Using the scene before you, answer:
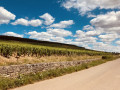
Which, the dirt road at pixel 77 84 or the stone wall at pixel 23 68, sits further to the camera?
the stone wall at pixel 23 68

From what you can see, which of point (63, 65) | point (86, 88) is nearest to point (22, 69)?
point (86, 88)

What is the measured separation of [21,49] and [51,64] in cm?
755

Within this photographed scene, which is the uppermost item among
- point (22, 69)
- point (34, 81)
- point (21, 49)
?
point (21, 49)

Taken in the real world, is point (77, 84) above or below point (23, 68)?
below

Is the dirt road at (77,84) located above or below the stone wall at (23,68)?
below

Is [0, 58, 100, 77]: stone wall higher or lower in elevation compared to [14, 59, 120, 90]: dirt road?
higher

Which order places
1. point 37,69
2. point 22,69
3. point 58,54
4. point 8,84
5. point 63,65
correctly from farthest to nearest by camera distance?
point 58,54, point 63,65, point 37,69, point 22,69, point 8,84

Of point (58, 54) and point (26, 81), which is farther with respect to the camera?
point (58, 54)

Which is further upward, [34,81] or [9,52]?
[9,52]

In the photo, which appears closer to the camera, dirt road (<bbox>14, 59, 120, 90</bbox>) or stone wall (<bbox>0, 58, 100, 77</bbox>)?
dirt road (<bbox>14, 59, 120, 90</bbox>)

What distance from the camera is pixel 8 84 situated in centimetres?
802

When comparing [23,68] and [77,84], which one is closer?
[77,84]

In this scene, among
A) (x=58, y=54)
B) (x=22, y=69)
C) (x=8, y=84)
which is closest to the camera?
(x=8, y=84)

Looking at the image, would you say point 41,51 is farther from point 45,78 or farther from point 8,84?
point 8,84
